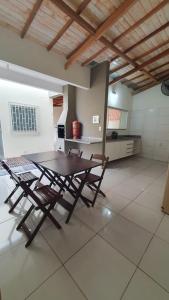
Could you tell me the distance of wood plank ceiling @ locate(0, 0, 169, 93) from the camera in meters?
2.11

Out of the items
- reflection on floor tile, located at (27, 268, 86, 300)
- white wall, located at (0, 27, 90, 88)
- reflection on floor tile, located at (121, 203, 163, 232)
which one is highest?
white wall, located at (0, 27, 90, 88)

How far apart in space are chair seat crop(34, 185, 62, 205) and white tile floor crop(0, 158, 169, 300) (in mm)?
418

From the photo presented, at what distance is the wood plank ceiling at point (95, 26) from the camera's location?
2.11 meters

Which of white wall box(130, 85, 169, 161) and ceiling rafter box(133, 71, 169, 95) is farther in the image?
white wall box(130, 85, 169, 161)

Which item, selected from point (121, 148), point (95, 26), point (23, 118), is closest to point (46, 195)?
point (95, 26)

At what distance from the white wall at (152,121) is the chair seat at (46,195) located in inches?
194

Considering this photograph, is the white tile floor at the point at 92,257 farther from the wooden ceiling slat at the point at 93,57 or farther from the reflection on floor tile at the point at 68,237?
the wooden ceiling slat at the point at 93,57

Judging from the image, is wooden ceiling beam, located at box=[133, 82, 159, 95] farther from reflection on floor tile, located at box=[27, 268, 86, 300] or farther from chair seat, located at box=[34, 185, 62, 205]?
reflection on floor tile, located at box=[27, 268, 86, 300]

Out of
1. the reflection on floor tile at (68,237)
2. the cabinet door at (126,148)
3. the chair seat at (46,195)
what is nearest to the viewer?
the reflection on floor tile at (68,237)

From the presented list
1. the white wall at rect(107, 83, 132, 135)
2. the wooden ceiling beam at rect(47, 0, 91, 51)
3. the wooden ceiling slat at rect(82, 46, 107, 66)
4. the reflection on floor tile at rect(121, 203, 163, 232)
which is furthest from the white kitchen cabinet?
the wooden ceiling beam at rect(47, 0, 91, 51)

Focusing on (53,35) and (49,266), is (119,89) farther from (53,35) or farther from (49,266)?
(49,266)

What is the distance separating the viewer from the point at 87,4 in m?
2.07

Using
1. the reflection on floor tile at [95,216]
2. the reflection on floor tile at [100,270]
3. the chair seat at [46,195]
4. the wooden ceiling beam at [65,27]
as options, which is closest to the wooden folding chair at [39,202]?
the chair seat at [46,195]

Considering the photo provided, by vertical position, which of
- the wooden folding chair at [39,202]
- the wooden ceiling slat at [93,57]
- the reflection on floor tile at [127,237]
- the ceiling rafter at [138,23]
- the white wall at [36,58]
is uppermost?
the ceiling rafter at [138,23]
